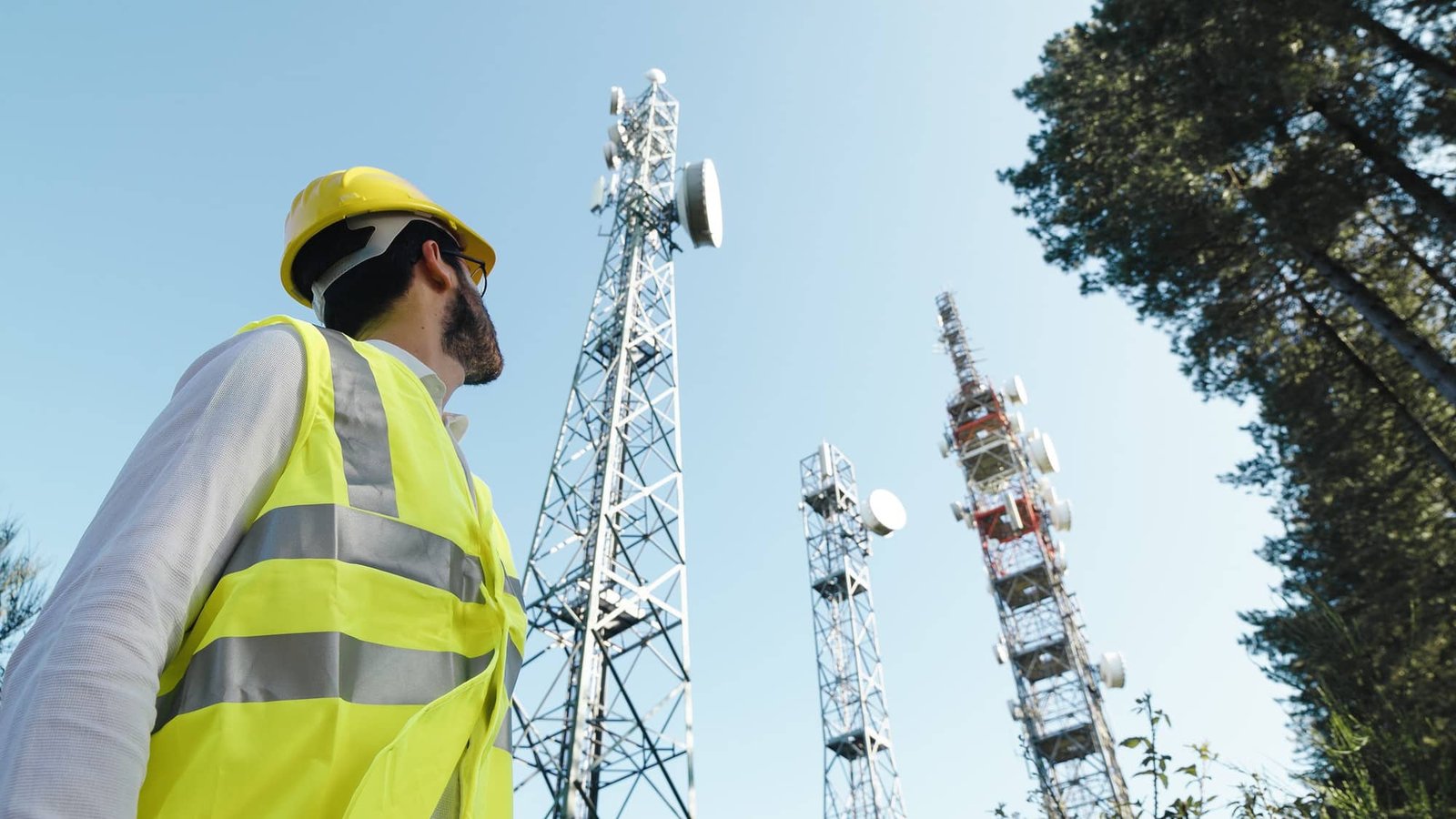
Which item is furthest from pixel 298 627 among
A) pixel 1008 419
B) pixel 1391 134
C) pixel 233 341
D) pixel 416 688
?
pixel 1008 419

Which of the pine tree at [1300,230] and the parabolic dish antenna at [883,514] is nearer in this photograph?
the pine tree at [1300,230]

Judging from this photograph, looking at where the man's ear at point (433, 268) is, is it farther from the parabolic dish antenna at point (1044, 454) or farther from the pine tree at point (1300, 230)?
the parabolic dish antenna at point (1044, 454)

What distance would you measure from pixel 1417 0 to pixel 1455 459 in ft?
19.3

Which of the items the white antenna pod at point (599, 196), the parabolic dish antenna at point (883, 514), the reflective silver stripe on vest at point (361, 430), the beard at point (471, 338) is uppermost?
the white antenna pod at point (599, 196)

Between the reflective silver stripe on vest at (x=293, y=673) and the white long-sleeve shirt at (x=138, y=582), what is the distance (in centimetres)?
4

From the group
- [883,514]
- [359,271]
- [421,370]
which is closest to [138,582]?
[421,370]

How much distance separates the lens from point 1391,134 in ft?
31.4

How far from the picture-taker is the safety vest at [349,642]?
78 centimetres

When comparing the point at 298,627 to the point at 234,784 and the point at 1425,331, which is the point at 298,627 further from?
the point at 1425,331

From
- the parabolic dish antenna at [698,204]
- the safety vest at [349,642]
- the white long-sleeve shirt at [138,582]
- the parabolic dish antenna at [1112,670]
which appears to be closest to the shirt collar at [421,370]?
the safety vest at [349,642]

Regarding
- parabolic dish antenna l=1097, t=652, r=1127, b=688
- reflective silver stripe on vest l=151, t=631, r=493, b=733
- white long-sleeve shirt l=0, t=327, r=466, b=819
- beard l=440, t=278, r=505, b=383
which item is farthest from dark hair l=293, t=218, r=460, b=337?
parabolic dish antenna l=1097, t=652, r=1127, b=688

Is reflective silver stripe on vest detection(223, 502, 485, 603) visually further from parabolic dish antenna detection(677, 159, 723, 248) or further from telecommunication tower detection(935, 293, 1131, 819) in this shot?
telecommunication tower detection(935, 293, 1131, 819)

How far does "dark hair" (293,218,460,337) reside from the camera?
4.83ft

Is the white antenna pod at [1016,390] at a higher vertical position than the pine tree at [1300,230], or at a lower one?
higher
